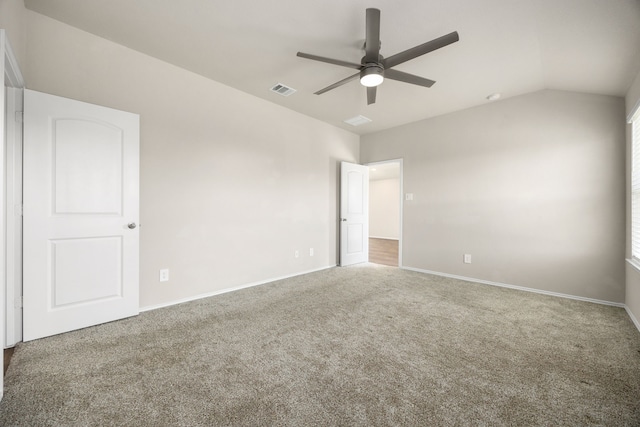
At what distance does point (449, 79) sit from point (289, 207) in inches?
109

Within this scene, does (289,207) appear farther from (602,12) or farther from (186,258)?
(602,12)

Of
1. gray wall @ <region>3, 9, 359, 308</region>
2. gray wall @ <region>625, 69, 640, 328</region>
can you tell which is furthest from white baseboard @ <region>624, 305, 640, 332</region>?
gray wall @ <region>3, 9, 359, 308</region>

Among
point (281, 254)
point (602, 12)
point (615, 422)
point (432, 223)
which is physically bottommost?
point (615, 422)

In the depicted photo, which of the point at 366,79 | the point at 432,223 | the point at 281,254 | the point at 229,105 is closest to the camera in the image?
the point at 366,79

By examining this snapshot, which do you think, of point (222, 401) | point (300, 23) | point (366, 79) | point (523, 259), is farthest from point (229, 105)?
point (523, 259)

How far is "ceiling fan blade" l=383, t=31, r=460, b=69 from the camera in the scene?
189 centimetres

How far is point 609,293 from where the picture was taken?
10.1 ft

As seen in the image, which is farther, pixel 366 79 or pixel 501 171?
pixel 501 171

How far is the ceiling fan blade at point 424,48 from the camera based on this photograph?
6.19ft

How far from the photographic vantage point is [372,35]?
6.65 ft

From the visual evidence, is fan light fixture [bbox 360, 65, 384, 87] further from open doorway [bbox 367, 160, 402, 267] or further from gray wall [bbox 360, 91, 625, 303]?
open doorway [bbox 367, 160, 402, 267]

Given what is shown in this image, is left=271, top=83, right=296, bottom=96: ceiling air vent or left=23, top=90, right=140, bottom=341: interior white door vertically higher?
left=271, top=83, right=296, bottom=96: ceiling air vent

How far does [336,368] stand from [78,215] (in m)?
2.55

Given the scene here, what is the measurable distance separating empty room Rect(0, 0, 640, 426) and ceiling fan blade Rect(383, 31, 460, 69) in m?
0.02
